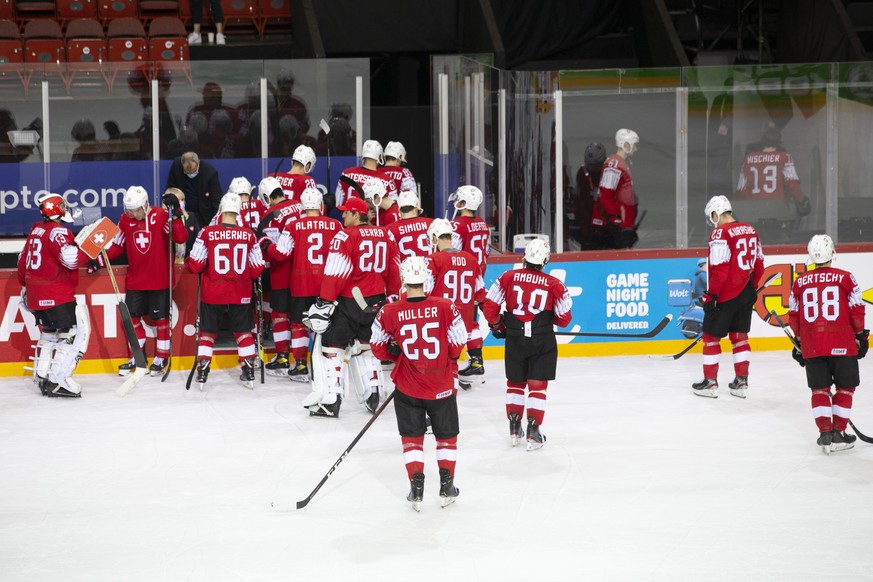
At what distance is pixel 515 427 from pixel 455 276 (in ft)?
4.41

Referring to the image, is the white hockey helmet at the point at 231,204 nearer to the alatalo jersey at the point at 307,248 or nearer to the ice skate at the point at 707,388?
the alatalo jersey at the point at 307,248

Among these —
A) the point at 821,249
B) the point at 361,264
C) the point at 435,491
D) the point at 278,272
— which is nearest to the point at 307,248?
the point at 278,272

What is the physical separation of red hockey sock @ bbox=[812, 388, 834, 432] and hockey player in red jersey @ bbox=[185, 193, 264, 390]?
4.27 m

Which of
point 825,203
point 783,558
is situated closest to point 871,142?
point 825,203

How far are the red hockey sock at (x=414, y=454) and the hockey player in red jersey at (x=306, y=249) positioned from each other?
317 cm

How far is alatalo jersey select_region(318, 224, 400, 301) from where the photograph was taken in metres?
8.66

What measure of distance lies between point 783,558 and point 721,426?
104 inches

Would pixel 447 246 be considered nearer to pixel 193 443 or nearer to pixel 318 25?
pixel 193 443

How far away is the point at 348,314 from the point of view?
8.70m

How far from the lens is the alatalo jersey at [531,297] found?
25.1ft

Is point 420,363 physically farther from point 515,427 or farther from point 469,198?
point 469,198

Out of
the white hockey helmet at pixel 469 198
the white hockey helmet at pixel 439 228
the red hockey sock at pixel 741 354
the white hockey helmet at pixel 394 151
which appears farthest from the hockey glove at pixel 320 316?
the red hockey sock at pixel 741 354

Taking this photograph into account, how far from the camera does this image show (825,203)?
11125mm

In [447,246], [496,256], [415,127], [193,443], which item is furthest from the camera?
[415,127]
